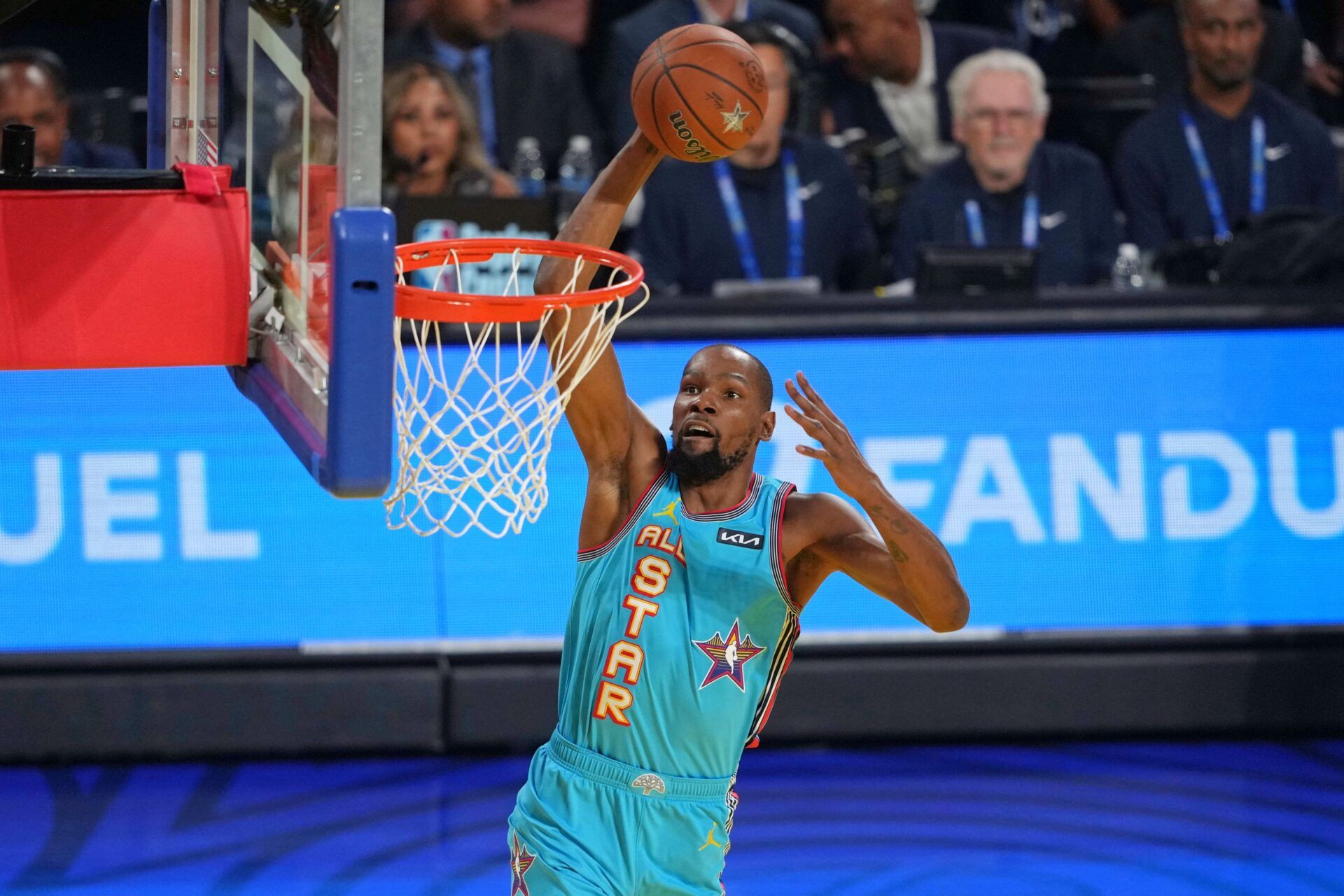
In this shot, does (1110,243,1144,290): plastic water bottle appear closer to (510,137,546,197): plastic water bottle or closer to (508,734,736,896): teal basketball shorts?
(510,137,546,197): plastic water bottle

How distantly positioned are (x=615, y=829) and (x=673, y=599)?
55cm

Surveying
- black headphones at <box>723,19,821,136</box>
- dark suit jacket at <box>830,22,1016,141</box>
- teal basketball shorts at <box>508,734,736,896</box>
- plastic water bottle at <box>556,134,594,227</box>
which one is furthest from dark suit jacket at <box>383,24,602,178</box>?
teal basketball shorts at <box>508,734,736,896</box>

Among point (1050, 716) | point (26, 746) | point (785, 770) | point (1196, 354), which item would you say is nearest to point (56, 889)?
point (26, 746)

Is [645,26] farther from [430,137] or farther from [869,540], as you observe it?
[869,540]

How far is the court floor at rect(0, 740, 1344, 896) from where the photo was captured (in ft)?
19.5

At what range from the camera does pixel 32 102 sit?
773 centimetres

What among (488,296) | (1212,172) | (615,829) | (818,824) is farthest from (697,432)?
(1212,172)

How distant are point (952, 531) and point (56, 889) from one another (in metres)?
3.56

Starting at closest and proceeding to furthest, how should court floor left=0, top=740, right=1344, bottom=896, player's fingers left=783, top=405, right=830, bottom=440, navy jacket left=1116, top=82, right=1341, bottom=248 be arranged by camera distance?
player's fingers left=783, top=405, right=830, bottom=440
court floor left=0, top=740, right=1344, bottom=896
navy jacket left=1116, top=82, right=1341, bottom=248

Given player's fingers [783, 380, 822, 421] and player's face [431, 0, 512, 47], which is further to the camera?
player's face [431, 0, 512, 47]

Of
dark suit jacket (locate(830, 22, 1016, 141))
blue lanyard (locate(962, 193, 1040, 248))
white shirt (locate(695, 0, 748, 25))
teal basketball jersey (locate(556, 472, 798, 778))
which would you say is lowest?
teal basketball jersey (locate(556, 472, 798, 778))

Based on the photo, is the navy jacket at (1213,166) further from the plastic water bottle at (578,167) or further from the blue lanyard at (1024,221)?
the plastic water bottle at (578,167)

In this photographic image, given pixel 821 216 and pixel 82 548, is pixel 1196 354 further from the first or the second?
pixel 82 548

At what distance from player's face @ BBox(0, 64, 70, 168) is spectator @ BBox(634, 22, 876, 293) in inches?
101
